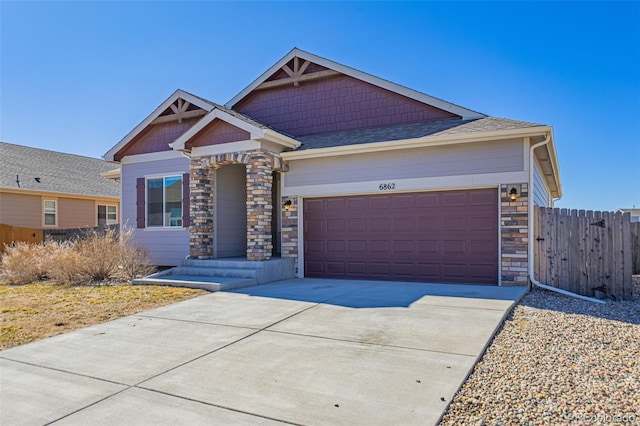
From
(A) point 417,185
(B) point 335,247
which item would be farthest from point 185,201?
(A) point 417,185

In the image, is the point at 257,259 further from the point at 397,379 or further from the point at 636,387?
the point at 636,387

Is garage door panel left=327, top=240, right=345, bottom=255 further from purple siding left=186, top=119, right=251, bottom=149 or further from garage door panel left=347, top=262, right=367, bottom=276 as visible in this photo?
purple siding left=186, top=119, right=251, bottom=149

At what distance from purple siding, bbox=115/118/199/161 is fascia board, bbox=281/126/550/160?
431 cm

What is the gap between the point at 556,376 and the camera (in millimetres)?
3867

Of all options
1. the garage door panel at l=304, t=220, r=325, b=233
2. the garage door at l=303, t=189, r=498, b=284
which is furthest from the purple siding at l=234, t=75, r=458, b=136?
the garage door panel at l=304, t=220, r=325, b=233

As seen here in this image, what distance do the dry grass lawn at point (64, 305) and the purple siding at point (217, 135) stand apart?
409 cm

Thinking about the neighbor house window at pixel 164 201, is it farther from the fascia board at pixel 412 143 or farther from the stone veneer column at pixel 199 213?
the fascia board at pixel 412 143

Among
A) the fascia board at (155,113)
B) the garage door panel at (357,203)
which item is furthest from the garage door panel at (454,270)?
the fascia board at (155,113)

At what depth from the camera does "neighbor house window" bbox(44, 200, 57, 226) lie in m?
18.9

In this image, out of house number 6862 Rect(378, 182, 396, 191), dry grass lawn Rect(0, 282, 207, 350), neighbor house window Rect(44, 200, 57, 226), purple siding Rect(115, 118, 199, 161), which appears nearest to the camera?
dry grass lawn Rect(0, 282, 207, 350)

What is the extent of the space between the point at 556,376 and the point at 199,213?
31.1ft

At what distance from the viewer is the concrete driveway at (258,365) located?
10.7ft

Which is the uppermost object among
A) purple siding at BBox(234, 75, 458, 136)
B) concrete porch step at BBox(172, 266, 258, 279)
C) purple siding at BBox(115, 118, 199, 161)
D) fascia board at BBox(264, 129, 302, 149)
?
purple siding at BBox(234, 75, 458, 136)

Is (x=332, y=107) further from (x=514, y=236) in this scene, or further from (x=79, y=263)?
(x=79, y=263)
